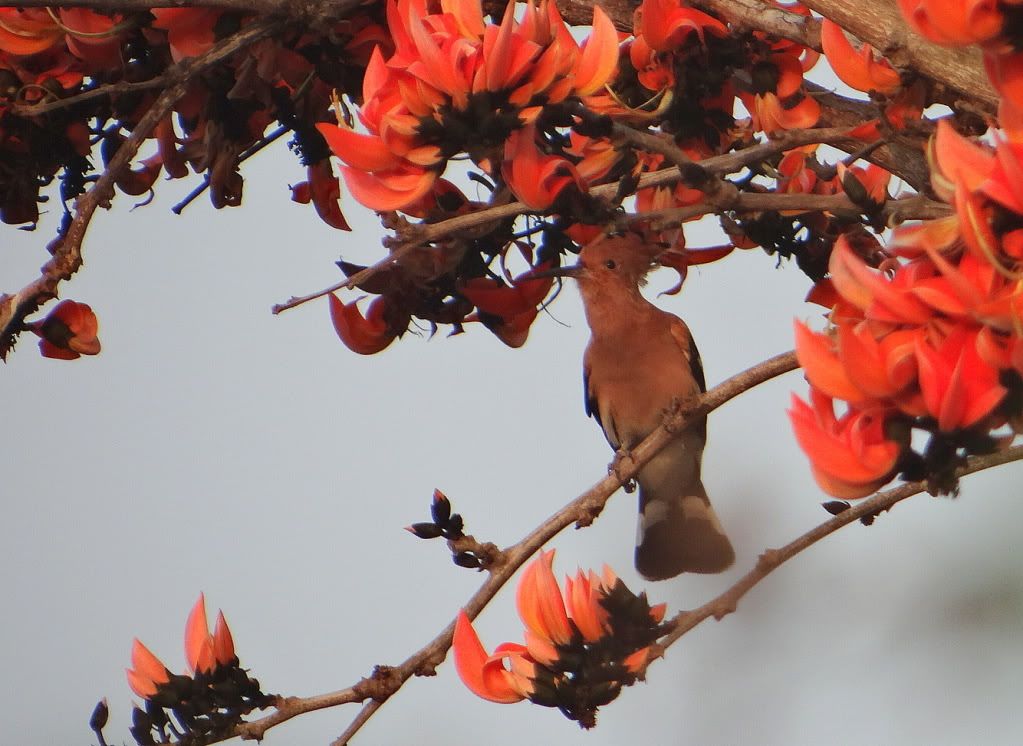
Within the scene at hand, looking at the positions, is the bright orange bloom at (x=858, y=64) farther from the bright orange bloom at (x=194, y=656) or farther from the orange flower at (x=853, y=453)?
the bright orange bloom at (x=194, y=656)

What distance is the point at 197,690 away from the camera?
1.23 m

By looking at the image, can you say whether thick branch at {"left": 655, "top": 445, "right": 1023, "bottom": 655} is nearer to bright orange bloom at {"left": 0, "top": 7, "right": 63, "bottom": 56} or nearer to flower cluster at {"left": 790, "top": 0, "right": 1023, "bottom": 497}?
flower cluster at {"left": 790, "top": 0, "right": 1023, "bottom": 497}

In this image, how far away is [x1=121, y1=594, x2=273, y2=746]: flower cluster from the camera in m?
1.22

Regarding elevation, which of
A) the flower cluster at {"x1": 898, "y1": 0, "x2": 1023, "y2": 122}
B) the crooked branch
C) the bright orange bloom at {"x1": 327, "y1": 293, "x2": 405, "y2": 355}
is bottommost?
the flower cluster at {"x1": 898, "y1": 0, "x2": 1023, "y2": 122}

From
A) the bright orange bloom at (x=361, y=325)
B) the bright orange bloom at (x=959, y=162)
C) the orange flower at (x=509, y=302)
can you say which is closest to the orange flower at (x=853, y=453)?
the bright orange bloom at (x=959, y=162)

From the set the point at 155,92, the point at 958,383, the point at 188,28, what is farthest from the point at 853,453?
the point at 155,92

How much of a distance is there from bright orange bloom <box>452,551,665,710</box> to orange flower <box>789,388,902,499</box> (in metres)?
0.30

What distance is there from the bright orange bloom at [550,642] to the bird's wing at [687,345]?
2014 mm

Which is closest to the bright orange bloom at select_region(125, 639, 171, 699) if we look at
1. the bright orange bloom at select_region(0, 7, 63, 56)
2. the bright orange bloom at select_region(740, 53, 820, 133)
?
the bright orange bloom at select_region(0, 7, 63, 56)

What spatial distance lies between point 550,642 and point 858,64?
0.58 meters

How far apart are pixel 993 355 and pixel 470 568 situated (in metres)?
0.66

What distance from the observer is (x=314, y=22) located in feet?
4.37

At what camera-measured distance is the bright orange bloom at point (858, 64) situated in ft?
3.85

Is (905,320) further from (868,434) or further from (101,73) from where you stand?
(101,73)
